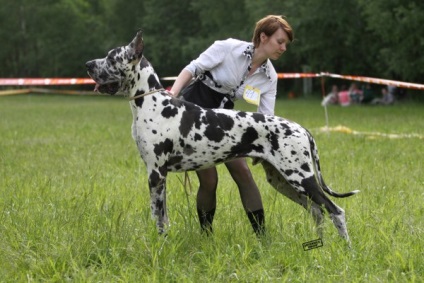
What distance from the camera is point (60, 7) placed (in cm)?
6769

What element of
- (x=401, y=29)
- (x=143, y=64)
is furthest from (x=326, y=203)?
(x=401, y=29)

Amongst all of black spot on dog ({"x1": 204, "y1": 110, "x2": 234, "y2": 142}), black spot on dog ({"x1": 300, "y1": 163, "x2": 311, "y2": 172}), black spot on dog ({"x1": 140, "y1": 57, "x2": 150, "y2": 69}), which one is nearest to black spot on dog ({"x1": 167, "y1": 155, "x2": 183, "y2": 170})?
black spot on dog ({"x1": 204, "y1": 110, "x2": 234, "y2": 142})

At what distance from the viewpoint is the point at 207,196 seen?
20.6ft

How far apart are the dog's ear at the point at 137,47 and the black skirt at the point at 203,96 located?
2.47 feet

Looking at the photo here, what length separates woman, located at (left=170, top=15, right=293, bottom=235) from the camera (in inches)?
239

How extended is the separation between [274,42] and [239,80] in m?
0.42

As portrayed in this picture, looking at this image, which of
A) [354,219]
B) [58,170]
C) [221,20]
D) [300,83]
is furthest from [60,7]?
[354,219]

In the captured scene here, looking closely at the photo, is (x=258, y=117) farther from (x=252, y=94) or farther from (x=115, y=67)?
(x=115, y=67)

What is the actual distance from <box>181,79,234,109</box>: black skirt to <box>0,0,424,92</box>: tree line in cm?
2391

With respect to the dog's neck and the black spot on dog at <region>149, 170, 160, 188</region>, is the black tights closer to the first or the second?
the black spot on dog at <region>149, 170, 160, 188</region>

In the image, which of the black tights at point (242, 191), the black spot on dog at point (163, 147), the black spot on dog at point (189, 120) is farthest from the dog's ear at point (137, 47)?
the black tights at point (242, 191)

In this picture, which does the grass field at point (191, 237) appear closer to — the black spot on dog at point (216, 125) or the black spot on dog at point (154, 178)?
the black spot on dog at point (154, 178)

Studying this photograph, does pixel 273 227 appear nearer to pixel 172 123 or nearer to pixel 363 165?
pixel 172 123

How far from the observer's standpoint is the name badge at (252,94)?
6074 mm
